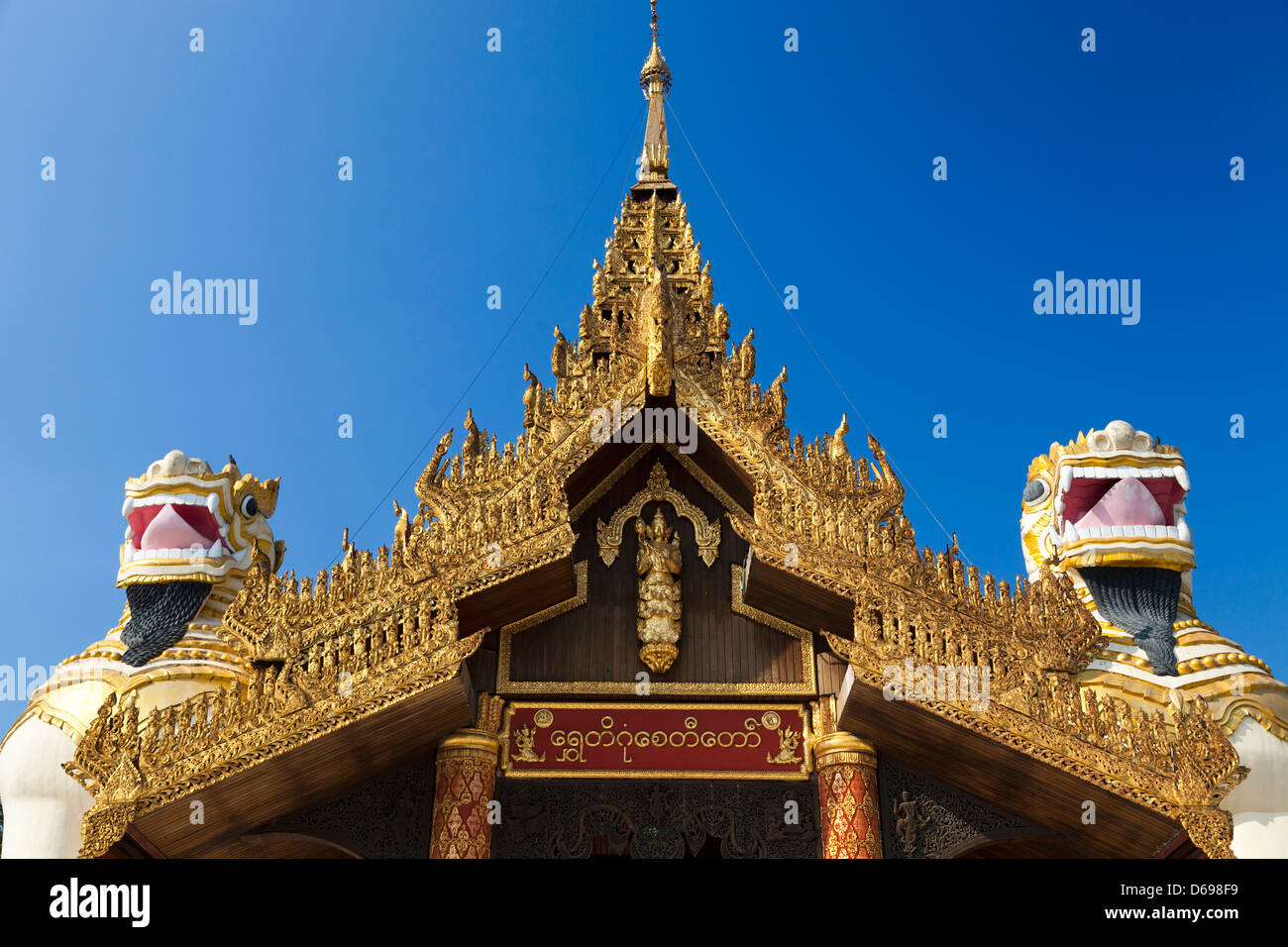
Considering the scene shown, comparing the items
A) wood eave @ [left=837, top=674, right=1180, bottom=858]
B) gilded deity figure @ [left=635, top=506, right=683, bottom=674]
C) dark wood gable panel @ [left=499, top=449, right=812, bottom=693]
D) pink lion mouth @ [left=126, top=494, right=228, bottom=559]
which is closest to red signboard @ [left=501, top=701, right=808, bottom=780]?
dark wood gable panel @ [left=499, top=449, right=812, bottom=693]

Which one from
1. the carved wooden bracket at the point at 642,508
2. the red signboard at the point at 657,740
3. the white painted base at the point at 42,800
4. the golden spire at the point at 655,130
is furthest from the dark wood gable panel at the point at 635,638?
the golden spire at the point at 655,130

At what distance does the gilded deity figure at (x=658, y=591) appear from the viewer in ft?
31.9

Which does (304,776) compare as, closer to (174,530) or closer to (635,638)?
(635,638)

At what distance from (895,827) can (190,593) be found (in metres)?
6.14

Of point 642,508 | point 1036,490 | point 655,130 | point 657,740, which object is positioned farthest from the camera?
point 655,130

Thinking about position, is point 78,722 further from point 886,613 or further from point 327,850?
point 886,613

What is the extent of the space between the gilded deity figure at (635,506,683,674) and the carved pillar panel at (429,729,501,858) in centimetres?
142

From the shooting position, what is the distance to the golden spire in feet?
44.4

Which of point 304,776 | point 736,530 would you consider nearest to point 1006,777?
point 736,530

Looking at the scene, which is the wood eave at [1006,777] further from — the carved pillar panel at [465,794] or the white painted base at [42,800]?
the white painted base at [42,800]

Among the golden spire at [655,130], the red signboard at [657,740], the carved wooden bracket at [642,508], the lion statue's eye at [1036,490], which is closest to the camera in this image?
the red signboard at [657,740]

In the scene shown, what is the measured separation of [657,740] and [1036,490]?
441 centimetres

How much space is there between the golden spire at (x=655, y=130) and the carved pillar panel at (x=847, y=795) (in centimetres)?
641

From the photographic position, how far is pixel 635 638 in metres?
9.89
